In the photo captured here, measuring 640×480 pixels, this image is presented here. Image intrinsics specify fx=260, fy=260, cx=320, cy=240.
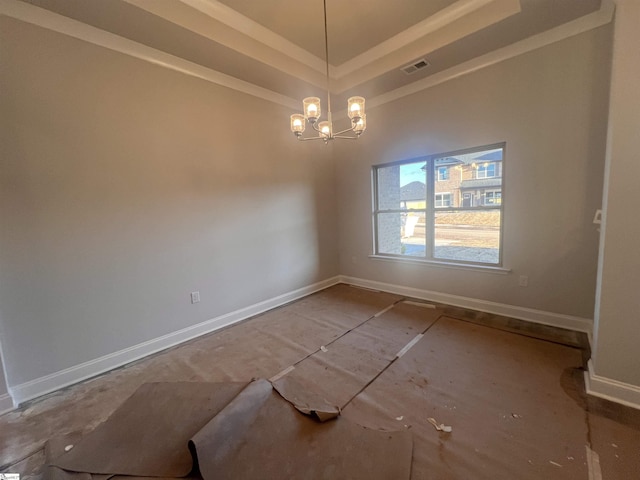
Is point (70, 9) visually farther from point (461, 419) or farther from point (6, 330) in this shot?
point (461, 419)

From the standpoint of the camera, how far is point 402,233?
13.7 feet

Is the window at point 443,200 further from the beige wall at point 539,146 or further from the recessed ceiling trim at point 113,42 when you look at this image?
the recessed ceiling trim at point 113,42

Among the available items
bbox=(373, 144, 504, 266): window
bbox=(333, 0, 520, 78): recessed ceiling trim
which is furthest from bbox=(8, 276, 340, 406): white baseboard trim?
bbox=(333, 0, 520, 78): recessed ceiling trim

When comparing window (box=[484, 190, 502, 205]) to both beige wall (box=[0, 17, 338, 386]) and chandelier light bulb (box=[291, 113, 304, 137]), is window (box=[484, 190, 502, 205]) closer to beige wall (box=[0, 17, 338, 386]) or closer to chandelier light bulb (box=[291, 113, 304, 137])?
chandelier light bulb (box=[291, 113, 304, 137])

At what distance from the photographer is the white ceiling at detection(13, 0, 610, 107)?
2.25 m

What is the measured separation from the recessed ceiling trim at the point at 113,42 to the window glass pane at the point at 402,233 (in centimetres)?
270

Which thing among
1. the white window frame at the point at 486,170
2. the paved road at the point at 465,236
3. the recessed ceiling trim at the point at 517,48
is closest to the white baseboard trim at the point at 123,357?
the paved road at the point at 465,236

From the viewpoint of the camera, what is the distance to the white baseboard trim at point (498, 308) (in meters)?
2.72

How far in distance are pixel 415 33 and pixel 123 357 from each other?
182 inches

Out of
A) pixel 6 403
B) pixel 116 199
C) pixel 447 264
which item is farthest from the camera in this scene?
pixel 447 264

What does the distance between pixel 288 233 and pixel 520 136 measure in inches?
122

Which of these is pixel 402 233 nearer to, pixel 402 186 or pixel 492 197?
pixel 402 186

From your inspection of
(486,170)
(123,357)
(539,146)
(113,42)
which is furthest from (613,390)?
(113,42)

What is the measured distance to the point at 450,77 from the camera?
10.6 ft
